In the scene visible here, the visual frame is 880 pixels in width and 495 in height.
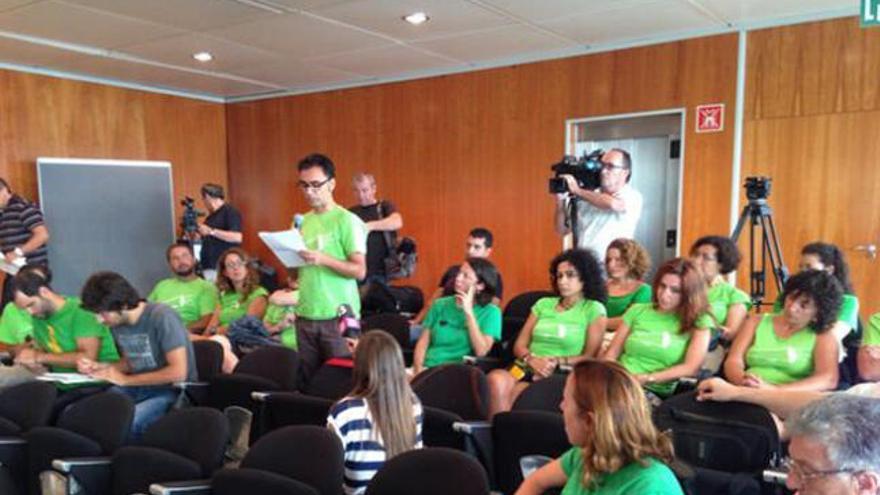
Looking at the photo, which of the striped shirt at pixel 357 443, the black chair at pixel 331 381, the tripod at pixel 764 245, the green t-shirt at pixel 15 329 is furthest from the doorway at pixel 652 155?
the green t-shirt at pixel 15 329

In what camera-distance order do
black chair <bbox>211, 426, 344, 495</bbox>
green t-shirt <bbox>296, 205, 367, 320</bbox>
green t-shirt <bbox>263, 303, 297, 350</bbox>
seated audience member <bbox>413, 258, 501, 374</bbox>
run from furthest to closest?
green t-shirt <bbox>263, 303, 297, 350</bbox>
seated audience member <bbox>413, 258, 501, 374</bbox>
green t-shirt <bbox>296, 205, 367, 320</bbox>
black chair <bbox>211, 426, 344, 495</bbox>

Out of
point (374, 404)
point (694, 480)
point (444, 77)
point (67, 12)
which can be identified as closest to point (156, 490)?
point (374, 404)

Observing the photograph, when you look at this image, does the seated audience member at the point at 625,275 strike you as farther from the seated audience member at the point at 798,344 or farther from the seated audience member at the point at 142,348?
the seated audience member at the point at 142,348

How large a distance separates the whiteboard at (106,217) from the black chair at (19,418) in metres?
3.28

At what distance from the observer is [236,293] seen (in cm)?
436

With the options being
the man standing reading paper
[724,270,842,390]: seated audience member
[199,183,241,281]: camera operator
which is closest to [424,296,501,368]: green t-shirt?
the man standing reading paper

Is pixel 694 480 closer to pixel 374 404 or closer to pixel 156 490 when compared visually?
pixel 374 404

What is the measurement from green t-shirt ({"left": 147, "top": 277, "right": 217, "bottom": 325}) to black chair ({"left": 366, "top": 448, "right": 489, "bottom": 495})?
304 cm

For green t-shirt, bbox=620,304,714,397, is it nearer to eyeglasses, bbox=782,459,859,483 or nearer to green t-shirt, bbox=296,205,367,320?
green t-shirt, bbox=296,205,367,320

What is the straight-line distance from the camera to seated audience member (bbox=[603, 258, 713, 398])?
271 cm

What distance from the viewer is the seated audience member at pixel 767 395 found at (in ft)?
7.10

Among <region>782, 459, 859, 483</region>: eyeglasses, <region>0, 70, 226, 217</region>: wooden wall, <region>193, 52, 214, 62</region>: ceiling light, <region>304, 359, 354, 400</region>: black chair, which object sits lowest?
<region>304, 359, 354, 400</region>: black chair

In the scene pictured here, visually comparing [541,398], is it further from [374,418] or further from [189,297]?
[189,297]

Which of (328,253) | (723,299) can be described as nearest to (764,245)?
(723,299)
